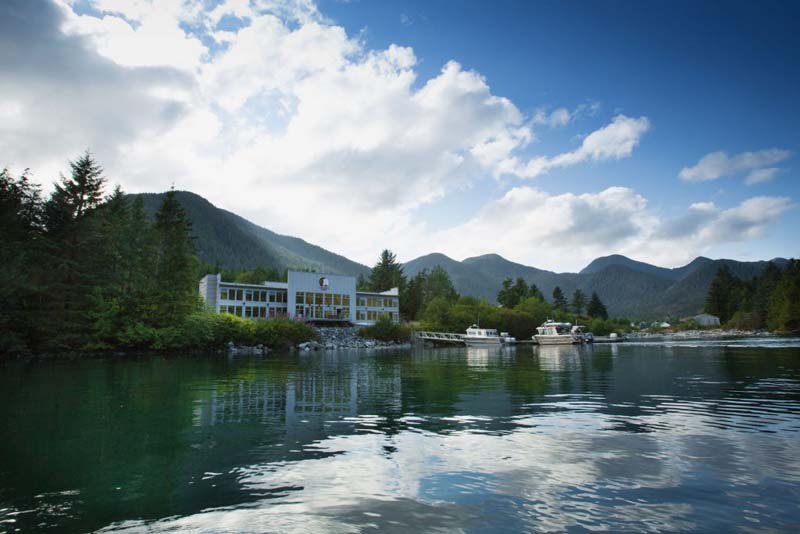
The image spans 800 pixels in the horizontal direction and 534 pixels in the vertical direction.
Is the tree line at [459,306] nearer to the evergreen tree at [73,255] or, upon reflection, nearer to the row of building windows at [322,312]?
the row of building windows at [322,312]

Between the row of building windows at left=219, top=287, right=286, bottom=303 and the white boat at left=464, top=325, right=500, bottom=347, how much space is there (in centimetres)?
3145

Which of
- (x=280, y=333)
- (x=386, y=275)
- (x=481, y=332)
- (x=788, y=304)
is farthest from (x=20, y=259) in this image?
(x=788, y=304)

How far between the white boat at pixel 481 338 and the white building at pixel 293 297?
18000 mm

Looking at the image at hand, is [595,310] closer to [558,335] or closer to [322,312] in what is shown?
[558,335]

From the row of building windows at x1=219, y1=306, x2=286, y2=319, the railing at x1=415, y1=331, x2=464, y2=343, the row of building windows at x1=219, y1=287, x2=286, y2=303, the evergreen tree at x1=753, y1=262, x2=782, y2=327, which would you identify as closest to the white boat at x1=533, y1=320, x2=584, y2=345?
the railing at x1=415, y1=331, x2=464, y2=343

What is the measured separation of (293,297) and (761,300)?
12176 cm

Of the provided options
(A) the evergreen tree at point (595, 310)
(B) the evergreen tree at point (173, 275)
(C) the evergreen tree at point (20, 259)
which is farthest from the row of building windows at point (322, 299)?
(A) the evergreen tree at point (595, 310)

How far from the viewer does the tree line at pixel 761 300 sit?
99.2 metres

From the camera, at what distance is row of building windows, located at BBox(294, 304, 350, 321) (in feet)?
256

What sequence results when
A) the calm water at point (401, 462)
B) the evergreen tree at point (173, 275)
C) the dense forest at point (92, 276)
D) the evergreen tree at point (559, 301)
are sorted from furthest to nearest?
the evergreen tree at point (559, 301), the evergreen tree at point (173, 275), the dense forest at point (92, 276), the calm water at point (401, 462)

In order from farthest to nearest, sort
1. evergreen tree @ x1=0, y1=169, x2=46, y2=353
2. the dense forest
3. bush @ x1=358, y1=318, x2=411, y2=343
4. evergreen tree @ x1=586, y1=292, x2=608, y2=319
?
evergreen tree @ x1=586, y1=292, x2=608, y2=319 → bush @ x1=358, y1=318, x2=411, y2=343 → the dense forest → evergreen tree @ x1=0, y1=169, x2=46, y2=353

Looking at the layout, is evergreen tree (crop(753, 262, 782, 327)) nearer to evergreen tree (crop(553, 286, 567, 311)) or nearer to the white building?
evergreen tree (crop(553, 286, 567, 311))

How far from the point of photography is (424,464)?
7.82 m

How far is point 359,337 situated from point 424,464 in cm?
6512
